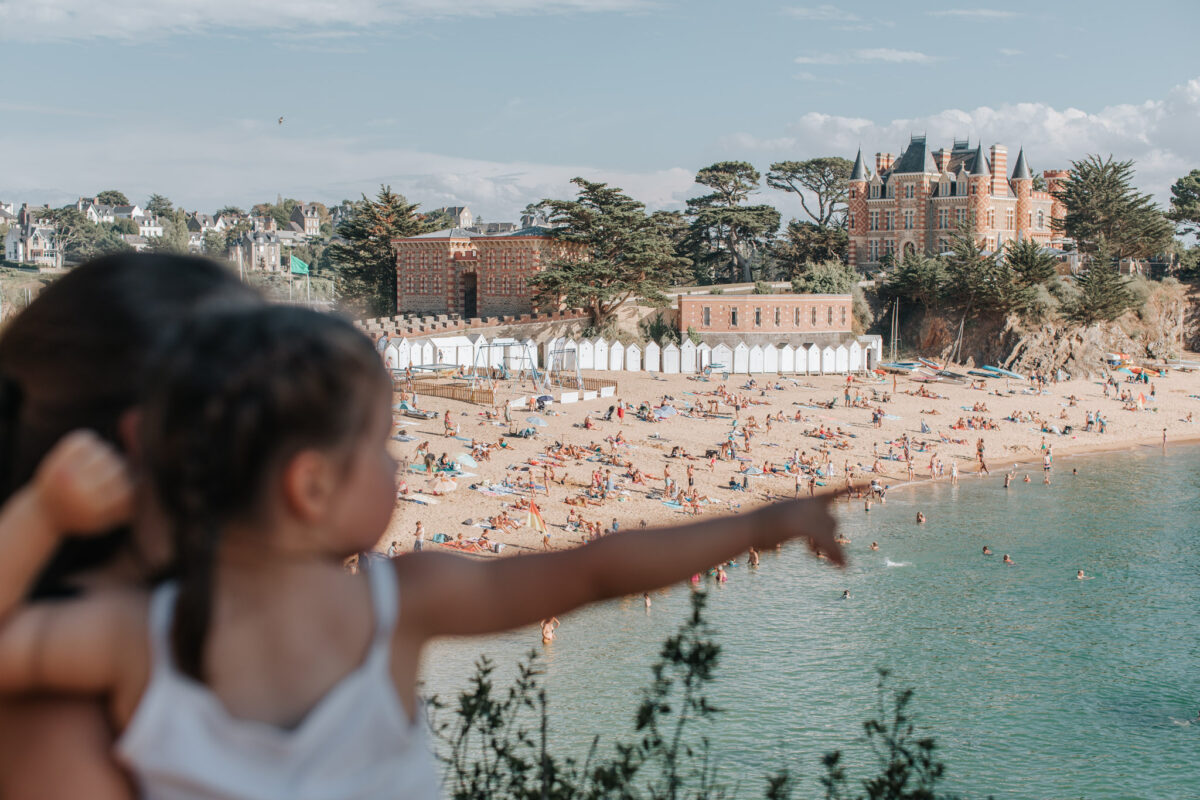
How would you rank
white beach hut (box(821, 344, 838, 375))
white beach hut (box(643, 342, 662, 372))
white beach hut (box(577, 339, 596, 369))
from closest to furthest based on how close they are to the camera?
white beach hut (box(577, 339, 596, 369)) → white beach hut (box(643, 342, 662, 372)) → white beach hut (box(821, 344, 838, 375))

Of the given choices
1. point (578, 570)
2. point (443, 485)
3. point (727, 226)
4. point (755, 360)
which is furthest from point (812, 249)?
point (578, 570)

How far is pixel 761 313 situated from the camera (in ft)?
141

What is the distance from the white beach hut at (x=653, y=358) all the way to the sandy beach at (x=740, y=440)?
1.00 meters

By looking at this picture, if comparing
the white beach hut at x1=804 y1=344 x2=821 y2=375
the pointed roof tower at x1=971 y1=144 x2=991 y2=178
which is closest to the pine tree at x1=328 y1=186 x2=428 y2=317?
the white beach hut at x1=804 y1=344 x2=821 y2=375

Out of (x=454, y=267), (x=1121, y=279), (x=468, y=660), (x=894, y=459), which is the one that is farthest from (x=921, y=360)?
(x=468, y=660)

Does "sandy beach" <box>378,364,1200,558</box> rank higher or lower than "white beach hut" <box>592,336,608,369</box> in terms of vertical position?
lower

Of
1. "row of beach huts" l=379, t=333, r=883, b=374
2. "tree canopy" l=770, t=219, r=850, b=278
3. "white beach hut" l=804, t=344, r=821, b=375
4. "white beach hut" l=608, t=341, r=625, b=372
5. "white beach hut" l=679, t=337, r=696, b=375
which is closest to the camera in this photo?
"row of beach huts" l=379, t=333, r=883, b=374

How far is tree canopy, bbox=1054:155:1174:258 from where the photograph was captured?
50844mm

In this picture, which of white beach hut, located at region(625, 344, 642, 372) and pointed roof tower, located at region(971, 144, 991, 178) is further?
pointed roof tower, located at region(971, 144, 991, 178)

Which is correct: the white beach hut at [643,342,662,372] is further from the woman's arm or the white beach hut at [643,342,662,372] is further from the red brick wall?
the woman's arm

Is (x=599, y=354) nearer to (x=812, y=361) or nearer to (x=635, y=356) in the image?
(x=635, y=356)

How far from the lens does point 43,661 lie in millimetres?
881

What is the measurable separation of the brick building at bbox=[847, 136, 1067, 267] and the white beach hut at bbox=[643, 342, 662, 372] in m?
17.4

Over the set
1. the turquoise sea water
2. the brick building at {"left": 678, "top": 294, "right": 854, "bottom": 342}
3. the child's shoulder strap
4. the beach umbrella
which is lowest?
the turquoise sea water
